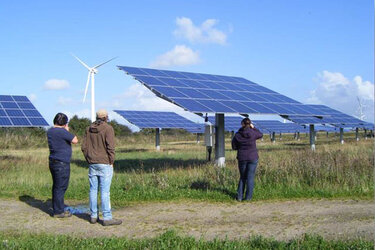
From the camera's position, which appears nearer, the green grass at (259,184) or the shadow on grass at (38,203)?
the shadow on grass at (38,203)

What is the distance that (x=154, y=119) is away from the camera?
36.5 m

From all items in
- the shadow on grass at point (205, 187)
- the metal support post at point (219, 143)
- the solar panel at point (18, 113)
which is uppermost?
the solar panel at point (18, 113)

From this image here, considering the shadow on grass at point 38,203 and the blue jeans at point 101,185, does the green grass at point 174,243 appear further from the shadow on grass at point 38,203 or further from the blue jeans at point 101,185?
the shadow on grass at point 38,203

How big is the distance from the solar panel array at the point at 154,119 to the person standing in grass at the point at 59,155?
2456cm

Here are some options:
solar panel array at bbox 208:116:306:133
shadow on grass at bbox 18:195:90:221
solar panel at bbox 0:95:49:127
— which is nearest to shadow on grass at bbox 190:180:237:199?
shadow on grass at bbox 18:195:90:221

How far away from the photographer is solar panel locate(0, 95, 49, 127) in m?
20.6

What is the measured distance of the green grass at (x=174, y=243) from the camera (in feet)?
18.5

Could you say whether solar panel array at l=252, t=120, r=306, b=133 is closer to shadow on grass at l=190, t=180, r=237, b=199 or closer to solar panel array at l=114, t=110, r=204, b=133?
solar panel array at l=114, t=110, r=204, b=133

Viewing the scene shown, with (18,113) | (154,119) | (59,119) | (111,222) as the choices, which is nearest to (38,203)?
(59,119)

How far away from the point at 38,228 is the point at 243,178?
423cm

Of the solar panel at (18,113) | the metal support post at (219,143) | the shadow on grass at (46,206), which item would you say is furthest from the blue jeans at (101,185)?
the solar panel at (18,113)

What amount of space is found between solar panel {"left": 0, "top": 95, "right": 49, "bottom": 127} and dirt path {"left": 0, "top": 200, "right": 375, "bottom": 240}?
39.6 ft

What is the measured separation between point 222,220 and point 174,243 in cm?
190

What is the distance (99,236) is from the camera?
6691mm
